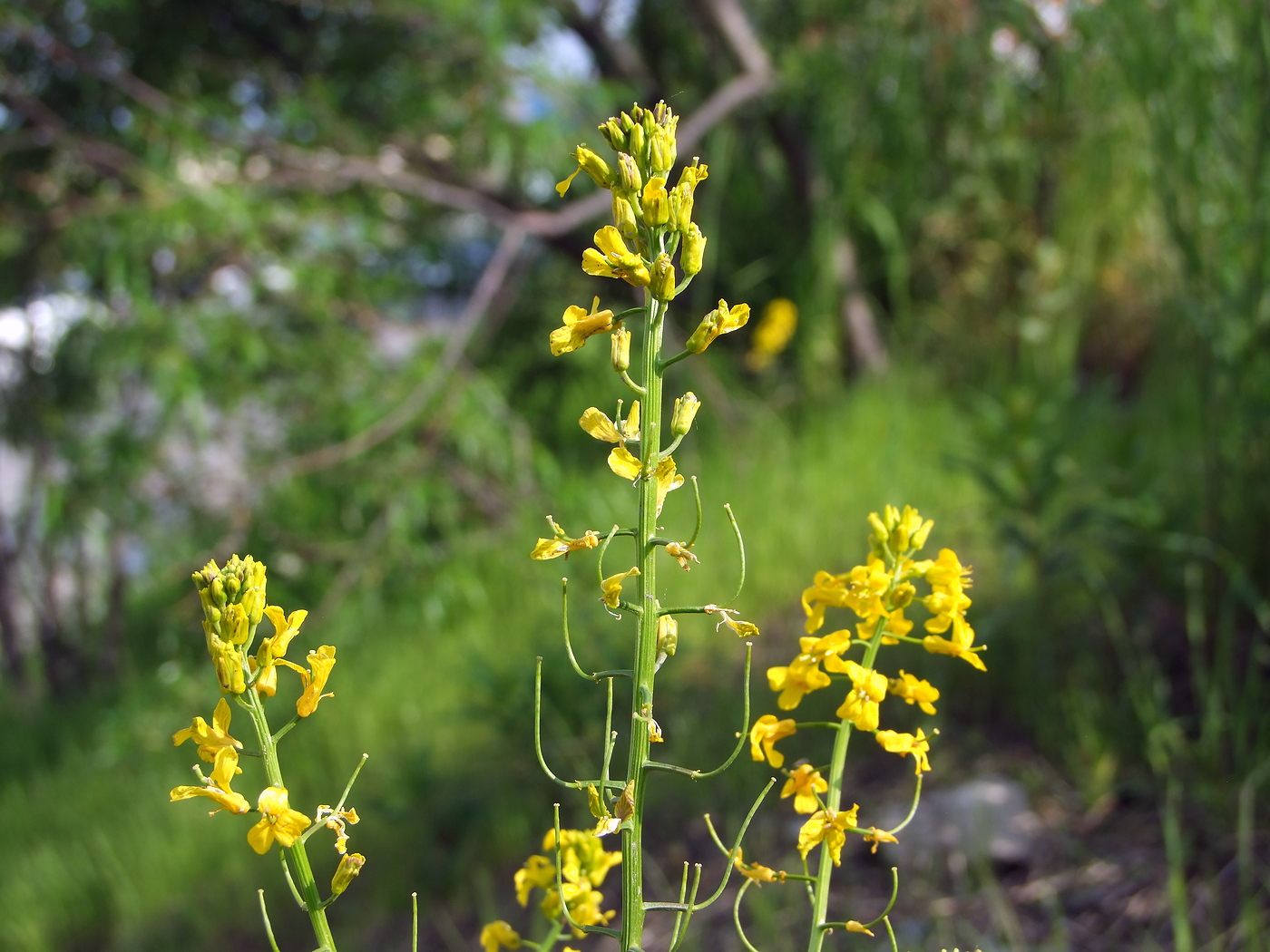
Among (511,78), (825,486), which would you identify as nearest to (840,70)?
(511,78)

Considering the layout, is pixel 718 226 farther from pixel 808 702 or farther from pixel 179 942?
pixel 179 942

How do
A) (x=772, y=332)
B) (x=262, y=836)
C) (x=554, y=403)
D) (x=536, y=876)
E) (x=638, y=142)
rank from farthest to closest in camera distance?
(x=554, y=403) → (x=772, y=332) → (x=536, y=876) → (x=638, y=142) → (x=262, y=836)

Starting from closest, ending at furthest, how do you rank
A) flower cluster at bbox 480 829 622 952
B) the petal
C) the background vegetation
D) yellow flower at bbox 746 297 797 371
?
the petal < flower cluster at bbox 480 829 622 952 < the background vegetation < yellow flower at bbox 746 297 797 371

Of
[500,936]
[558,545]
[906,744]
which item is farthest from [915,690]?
[500,936]

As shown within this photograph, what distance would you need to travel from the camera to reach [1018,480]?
247cm

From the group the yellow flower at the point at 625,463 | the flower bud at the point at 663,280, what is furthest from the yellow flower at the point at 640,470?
the flower bud at the point at 663,280

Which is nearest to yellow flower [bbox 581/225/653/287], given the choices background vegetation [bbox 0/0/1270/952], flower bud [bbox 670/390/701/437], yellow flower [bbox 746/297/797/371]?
flower bud [bbox 670/390/701/437]

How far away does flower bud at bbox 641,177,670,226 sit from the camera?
33.5 inches

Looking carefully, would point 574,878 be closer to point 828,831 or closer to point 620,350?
point 828,831

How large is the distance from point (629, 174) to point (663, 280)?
0.09 m

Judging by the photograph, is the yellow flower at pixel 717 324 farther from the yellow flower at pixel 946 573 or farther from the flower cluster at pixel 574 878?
the flower cluster at pixel 574 878

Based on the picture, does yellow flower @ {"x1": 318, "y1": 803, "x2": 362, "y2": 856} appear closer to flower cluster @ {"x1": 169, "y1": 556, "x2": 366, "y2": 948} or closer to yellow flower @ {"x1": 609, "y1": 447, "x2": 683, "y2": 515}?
flower cluster @ {"x1": 169, "y1": 556, "x2": 366, "y2": 948}

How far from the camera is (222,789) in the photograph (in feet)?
2.76

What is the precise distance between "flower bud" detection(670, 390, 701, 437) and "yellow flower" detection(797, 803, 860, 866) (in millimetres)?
332
